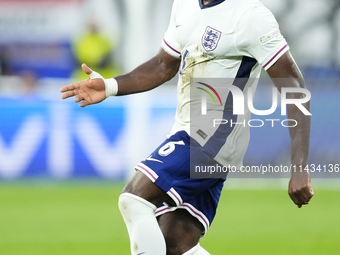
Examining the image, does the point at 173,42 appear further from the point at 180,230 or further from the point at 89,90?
the point at 180,230

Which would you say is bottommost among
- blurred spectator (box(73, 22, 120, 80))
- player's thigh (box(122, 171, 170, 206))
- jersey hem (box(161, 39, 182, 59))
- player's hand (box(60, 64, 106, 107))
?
blurred spectator (box(73, 22, 120, 80))

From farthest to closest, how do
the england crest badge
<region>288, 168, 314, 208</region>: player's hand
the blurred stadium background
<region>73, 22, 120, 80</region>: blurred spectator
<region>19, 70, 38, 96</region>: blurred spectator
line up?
1. <region>73, 22, 120, 80</region>: blurred spectator
2. <region>19, 70, 38, 96</region>: blurred spectator
3. the blurred stadium background
4. the england crest badge
5. <region>288, 168, 314, 208</region>: player's hand

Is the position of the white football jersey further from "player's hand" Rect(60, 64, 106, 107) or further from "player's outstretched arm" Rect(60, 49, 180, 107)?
"player's hand" Rect(60, 64, 106, 107)

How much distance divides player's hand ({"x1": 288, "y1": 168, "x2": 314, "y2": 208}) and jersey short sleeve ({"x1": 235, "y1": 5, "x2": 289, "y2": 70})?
56cm

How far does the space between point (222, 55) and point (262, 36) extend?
242mm

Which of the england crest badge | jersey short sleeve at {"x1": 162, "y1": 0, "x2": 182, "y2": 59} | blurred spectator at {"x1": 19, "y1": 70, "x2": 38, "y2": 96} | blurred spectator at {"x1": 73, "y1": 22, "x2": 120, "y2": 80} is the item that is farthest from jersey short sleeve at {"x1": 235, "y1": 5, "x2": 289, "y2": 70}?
blurred spectator at {"x1": 73, "y1": 22, "x2": 120, "y2": 80}

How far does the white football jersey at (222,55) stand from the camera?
8.94ft

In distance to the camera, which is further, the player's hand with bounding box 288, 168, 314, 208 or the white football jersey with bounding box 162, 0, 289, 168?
the white football jersey with bounding box 162, 0, 289, 168

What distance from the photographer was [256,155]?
7.88 m

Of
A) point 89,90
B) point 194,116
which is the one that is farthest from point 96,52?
point 194,116

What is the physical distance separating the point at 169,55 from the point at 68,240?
279 cm

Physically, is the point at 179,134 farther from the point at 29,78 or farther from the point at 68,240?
the point at 29,78

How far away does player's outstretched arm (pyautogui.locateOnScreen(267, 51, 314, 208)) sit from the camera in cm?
259

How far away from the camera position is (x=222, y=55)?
2.84m
